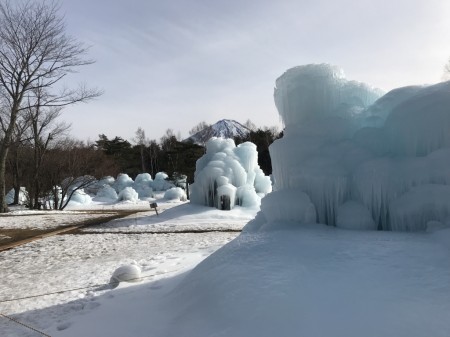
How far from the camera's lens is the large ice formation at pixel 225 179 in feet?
59.6

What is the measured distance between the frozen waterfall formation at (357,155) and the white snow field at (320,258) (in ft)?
0.06

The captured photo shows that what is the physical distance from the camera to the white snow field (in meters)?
3.33

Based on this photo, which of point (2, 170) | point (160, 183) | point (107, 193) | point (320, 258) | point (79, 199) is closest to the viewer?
point (320, 258)

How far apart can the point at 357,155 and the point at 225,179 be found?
13.0m

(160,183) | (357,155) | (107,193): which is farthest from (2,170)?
(160,183)

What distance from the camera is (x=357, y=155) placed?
5.67m

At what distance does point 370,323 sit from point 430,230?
236 cm

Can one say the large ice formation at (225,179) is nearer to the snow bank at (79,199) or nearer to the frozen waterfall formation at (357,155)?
the frozen waterfall formation at (357,155)

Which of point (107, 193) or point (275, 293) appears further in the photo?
point (107, 193)

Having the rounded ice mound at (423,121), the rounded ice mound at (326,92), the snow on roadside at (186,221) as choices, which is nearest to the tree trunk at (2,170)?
the snow on roadside at (186,221)

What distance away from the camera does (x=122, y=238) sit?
11273 millimetres

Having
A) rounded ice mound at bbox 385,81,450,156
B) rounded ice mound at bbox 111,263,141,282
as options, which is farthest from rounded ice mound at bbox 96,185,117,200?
rounded ice mound at bbox 385,81,450,156

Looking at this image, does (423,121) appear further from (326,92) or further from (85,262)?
(85,262)

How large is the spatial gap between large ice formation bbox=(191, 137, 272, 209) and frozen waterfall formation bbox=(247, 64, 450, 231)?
37.2 feet
